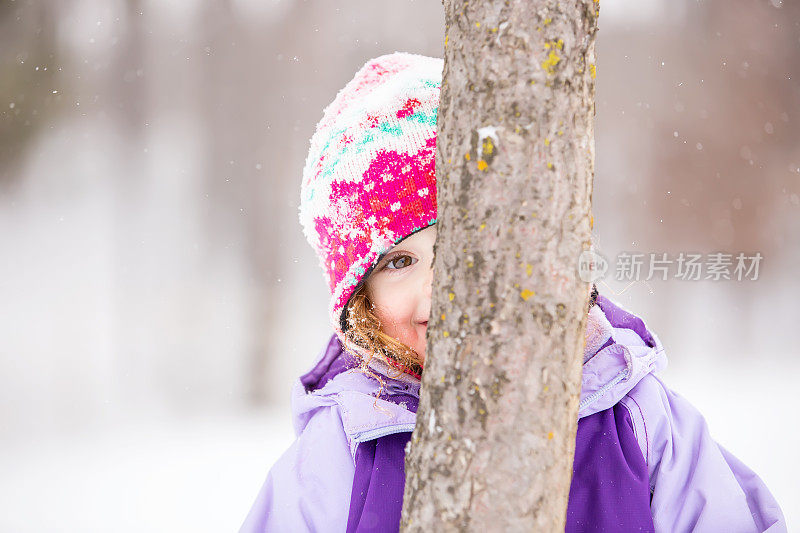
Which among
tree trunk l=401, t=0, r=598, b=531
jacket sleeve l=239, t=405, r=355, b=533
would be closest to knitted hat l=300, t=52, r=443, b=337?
jacket sleeve l=239, t=405, r=355, b=533

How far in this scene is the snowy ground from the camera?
3.64 m

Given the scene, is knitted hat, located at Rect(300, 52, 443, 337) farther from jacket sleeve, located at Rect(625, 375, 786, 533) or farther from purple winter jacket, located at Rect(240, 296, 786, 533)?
jacket sleeve, located at Rect(625, 375, 786, 533)

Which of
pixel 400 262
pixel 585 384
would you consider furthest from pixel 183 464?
pixel 585 384

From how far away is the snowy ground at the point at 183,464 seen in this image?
3643 millimetres

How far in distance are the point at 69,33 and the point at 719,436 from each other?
550 centimetres

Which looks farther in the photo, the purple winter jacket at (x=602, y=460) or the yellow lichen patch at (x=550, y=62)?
the purple winter jacket at (x=602, y=460)

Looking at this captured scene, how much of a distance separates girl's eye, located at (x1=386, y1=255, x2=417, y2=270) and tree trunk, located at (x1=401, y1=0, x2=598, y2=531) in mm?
827

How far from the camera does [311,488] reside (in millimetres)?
1524

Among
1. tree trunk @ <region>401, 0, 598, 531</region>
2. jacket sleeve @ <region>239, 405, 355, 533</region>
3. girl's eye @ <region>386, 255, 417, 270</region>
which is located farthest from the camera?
girl's eye @ <region>386, 255, 417, 270</region>

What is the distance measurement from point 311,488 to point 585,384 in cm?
64

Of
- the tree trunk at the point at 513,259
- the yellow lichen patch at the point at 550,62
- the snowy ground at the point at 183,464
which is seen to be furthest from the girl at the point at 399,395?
the snowy ground at the point at 183,464

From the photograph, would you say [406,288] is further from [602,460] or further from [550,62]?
[550,62]

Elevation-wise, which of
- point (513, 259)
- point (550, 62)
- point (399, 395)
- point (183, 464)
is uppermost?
point (550, 62)

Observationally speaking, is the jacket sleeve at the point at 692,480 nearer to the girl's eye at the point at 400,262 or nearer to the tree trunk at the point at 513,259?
the girl's eye at the point at 400,262
